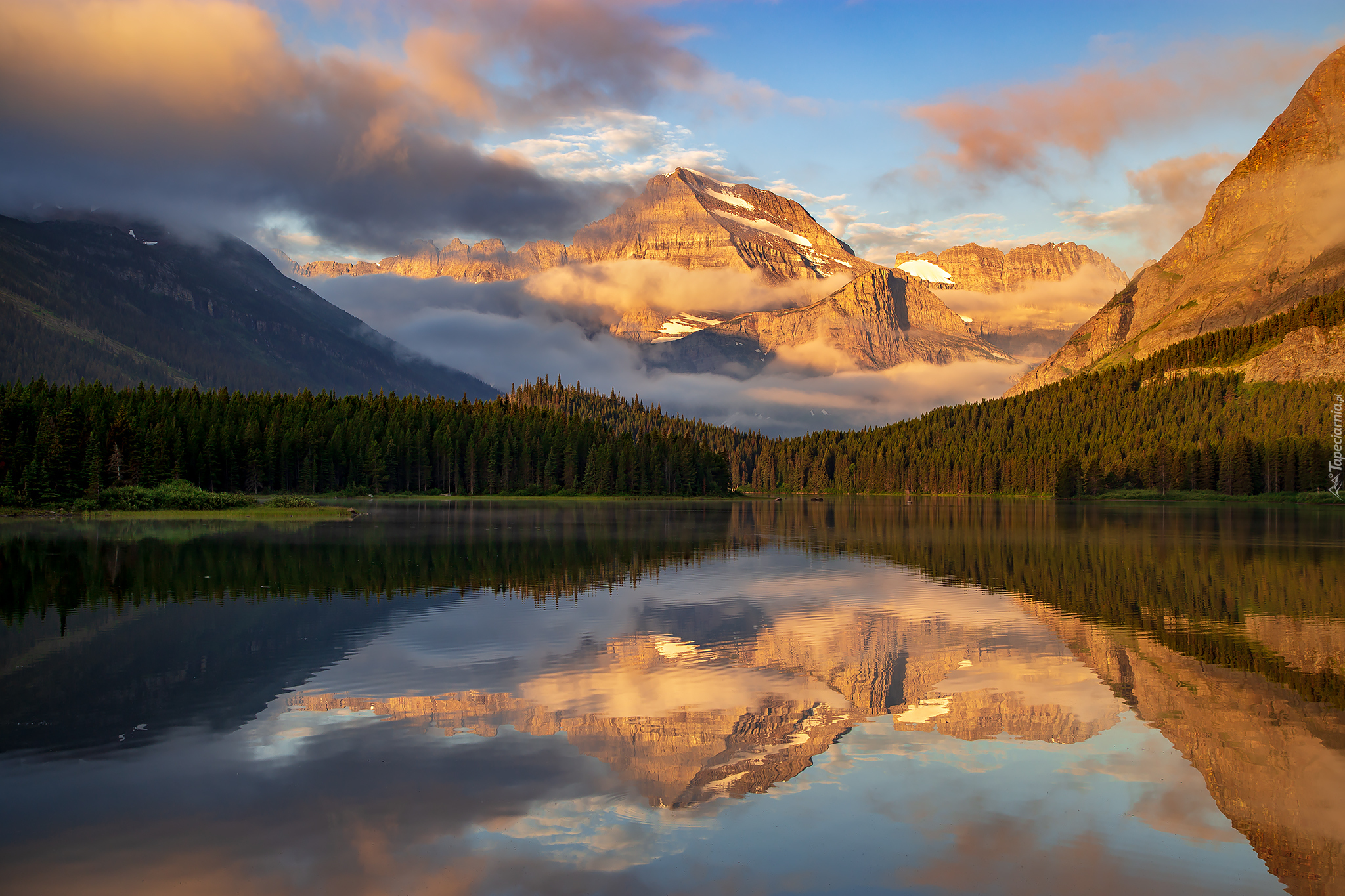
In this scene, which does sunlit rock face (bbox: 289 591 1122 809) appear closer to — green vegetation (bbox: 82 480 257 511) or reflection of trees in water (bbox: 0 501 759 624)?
reflection of trees in water (bbox: 0 501 759 624)

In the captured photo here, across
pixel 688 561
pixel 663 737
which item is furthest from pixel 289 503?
pixel 663 737

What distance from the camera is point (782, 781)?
17219 millimetres

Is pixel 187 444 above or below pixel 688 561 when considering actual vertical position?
above

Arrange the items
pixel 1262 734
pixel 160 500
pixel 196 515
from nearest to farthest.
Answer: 1. pixel 1262 734
2. pixel 196 515
3. pixel 160 500

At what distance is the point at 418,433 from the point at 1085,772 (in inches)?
7547

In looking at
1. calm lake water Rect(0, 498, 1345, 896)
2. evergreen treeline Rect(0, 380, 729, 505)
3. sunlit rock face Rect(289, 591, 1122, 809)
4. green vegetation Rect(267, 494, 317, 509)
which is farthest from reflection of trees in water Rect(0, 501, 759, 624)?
evergreen treeline Rect(0, 380, 729, 505)

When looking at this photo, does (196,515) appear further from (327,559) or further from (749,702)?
(749,702)

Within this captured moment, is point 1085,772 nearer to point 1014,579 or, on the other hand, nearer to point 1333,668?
point 1333,668

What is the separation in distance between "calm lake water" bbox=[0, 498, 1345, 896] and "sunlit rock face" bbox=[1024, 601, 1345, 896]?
0.09m

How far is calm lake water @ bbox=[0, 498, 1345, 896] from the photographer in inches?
533

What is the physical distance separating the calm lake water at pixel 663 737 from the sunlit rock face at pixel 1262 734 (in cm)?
9

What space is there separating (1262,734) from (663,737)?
44.4ft

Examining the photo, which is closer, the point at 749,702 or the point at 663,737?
the point at 663,737

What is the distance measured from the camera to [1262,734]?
2014 cm
